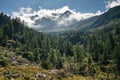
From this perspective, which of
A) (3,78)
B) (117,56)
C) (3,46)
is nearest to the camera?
(3,78)

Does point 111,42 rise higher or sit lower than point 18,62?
higher

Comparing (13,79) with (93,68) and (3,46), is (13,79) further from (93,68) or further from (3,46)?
(3,46)

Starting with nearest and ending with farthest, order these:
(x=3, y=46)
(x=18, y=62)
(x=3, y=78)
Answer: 1. (x=3, y=78)
2. (x=18, y=62)
3. (x=3, y=46)

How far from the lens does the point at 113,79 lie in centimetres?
11462

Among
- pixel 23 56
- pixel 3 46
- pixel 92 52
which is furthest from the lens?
pixel 3 46

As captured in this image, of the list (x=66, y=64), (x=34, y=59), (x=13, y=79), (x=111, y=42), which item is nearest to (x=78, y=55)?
(x=66, y=64)

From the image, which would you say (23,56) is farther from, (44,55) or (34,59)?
(44,55)

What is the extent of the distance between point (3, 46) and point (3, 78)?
9839cm

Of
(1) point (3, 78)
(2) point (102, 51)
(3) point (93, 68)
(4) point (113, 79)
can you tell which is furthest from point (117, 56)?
(1) point (3, 78)

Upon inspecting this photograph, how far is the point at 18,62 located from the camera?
150625mm

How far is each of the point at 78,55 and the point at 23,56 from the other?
44996 millimetres

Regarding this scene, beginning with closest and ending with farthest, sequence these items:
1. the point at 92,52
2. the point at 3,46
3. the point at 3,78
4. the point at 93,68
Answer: the point at 3,78 < the point at 93,68 < the point at 92,52 < the point at 3,46

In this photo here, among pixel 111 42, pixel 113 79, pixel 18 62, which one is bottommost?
pixel 113 79

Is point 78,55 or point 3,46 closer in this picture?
point 78,55
